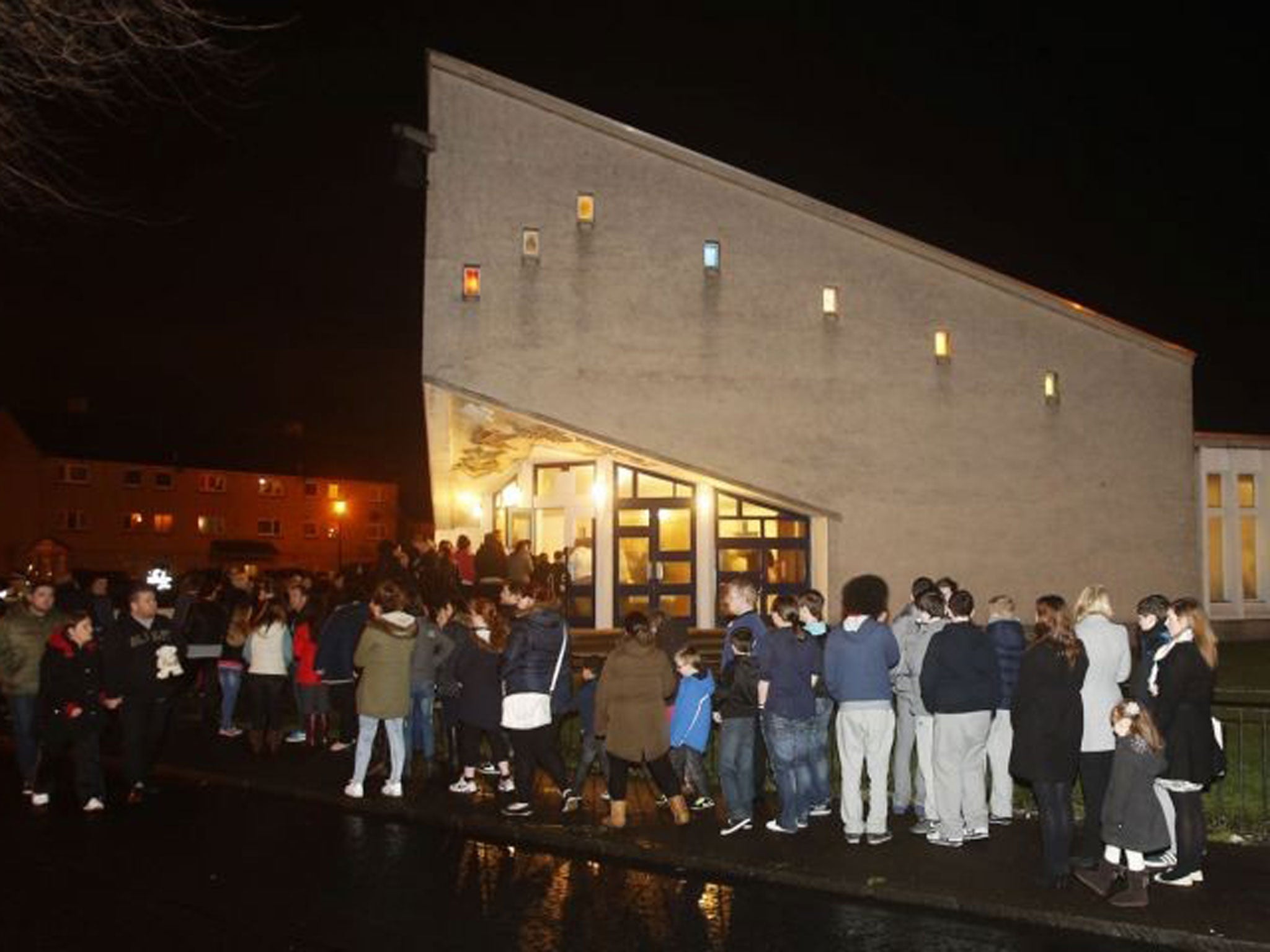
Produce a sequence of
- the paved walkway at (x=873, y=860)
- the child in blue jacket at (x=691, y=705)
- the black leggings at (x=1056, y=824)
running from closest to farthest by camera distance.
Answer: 1. the paved walkway at (x=873, y=860)
2. the black leggings at (x=1056, y=824)
3. the child in blue jacket at (x=691, y=705)

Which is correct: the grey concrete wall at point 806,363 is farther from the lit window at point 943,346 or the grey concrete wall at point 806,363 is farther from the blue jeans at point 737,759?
the blue jeans at point 737,759

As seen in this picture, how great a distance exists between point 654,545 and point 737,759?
54.6ft

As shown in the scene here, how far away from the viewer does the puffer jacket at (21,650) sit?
11.8 m

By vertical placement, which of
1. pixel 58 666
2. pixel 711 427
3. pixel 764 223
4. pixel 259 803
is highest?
pixel 764 223

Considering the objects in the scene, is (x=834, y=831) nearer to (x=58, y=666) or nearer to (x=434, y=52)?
(x=58, y=666)

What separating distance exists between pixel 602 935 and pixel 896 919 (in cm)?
201

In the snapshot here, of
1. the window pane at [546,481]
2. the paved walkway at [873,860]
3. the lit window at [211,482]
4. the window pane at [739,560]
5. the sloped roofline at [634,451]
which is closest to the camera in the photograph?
the paved walkway at [873,860]

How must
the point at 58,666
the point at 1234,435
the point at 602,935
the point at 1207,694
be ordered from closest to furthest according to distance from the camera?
the point at 602,935 → the point at 1207,694 → the point at 58,666 → the point at 1234,435

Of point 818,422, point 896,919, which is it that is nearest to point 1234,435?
point 818,422

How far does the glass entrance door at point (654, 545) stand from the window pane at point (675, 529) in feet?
0.05

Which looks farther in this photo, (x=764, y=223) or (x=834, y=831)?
(x=764, y=223)

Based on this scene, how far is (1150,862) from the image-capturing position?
28.2 ft

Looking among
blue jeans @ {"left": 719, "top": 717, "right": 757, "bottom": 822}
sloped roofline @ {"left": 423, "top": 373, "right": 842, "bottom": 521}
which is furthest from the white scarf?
sloped roofline @ {"left": 423, "top": 373, "right": 842, "bottom": 521}

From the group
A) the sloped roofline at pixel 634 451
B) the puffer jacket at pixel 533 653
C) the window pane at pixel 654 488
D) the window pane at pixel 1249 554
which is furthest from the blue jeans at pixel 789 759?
the window pane at pixel 1249 554
